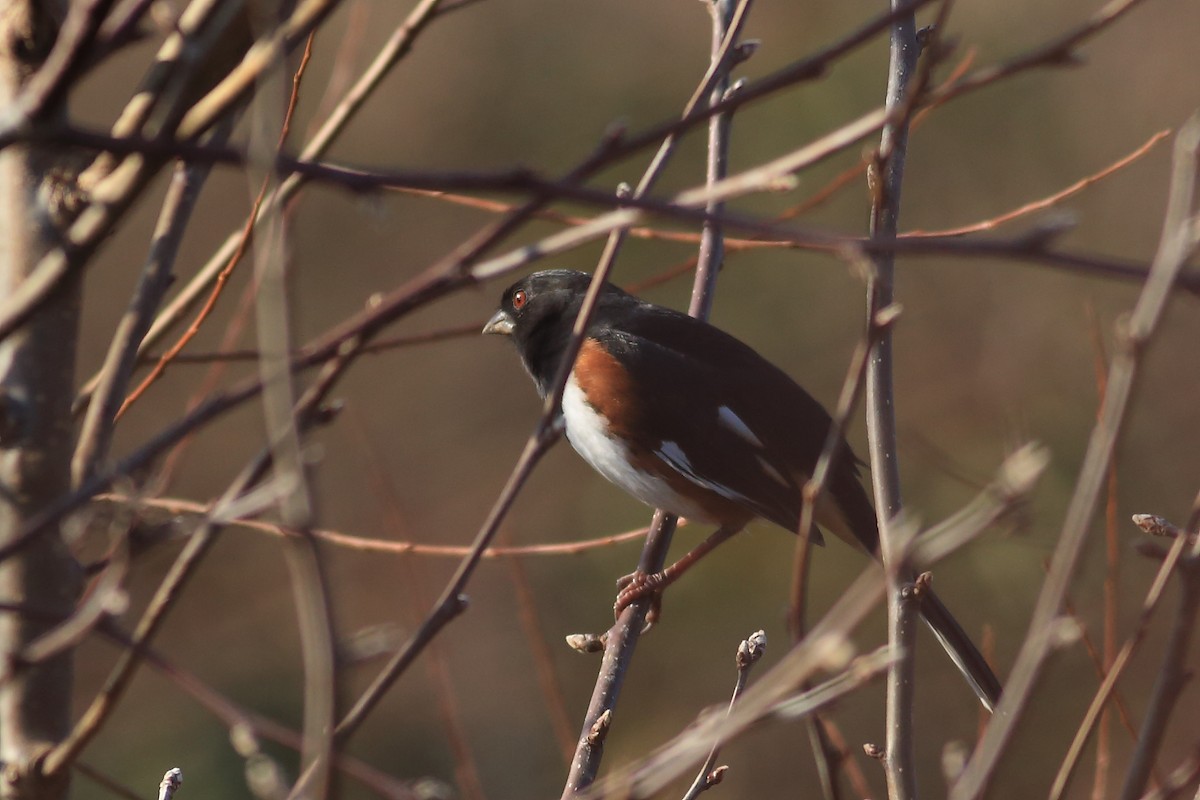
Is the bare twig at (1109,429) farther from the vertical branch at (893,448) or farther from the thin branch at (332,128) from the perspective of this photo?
the thin branch at (332,128)

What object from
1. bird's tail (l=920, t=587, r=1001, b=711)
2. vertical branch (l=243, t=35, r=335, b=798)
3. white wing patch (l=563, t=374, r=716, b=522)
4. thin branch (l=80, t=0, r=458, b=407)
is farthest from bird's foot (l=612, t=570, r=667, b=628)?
vertical branch (l=243, t=35, r=335, b=798)

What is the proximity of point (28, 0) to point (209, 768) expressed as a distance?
5.78m

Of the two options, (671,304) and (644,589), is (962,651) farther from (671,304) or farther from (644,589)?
(671,304)

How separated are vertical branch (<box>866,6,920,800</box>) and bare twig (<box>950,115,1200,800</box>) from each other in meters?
0.52

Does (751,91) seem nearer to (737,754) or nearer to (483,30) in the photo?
(737,754)

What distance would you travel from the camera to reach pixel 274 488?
1.12m

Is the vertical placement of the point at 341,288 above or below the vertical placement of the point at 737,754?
above

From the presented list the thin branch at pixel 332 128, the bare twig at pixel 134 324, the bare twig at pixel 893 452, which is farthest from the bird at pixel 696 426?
the bare twig at pixel 134 324

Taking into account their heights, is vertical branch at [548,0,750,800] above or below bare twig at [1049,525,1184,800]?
above

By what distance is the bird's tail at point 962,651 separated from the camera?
2.85 m

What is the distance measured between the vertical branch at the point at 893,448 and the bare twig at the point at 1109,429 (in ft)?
1.72

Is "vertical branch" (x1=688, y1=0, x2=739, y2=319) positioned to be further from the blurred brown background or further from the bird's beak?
the blurred brown background

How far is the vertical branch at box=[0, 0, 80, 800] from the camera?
1.42 metres

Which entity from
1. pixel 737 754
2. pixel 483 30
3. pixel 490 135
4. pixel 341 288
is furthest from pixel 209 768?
pixel 483 30
